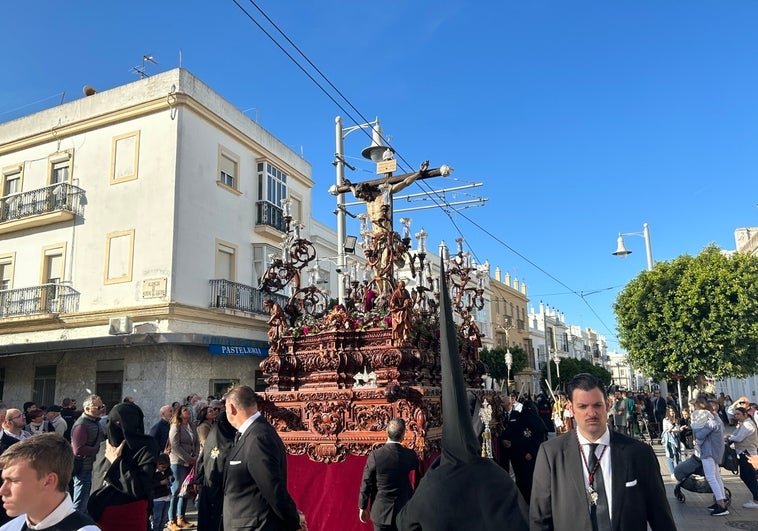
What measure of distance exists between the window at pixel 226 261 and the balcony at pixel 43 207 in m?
4.63

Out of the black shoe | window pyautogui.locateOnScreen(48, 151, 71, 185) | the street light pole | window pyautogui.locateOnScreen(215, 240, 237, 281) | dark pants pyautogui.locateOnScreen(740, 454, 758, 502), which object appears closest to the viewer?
the black shoe

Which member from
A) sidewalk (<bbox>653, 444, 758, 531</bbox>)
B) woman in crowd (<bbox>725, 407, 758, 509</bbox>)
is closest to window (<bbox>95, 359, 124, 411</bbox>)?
sidewalk (<bbox>653, 444, 758, 531</bbox>)

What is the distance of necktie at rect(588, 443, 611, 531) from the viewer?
116 inches

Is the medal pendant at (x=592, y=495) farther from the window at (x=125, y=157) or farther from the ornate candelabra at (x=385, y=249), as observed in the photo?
the window at (x=125, y=157)

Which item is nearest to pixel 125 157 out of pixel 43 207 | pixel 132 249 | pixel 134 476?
pixel 132 249

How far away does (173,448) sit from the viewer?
8.41m

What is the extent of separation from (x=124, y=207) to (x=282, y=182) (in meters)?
6.21

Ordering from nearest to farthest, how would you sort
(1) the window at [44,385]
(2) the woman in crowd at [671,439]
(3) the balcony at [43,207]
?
(2) the woman in crowd at [671,439], (1) the window at [44,385], (3) the balcony at [43,207]

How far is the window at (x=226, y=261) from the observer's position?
1880cm

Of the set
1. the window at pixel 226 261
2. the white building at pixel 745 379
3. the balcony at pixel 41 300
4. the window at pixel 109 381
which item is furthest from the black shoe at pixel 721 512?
the white building at pixel 745 379

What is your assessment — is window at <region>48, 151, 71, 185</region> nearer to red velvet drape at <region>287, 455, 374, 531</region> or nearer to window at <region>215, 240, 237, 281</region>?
window at <region>215, 240, 237, 281</region>

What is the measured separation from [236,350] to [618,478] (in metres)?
15.4

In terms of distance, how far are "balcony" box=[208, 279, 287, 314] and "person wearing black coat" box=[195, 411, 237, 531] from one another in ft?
38.9

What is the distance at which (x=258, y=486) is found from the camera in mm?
3916
